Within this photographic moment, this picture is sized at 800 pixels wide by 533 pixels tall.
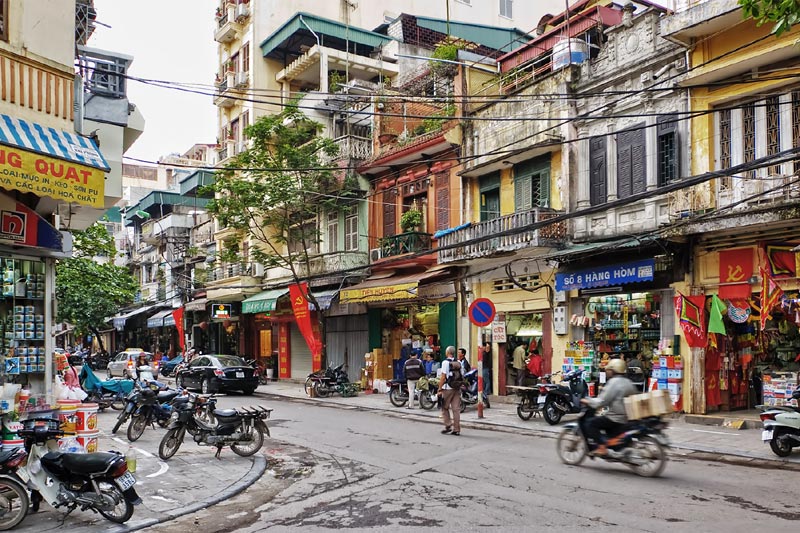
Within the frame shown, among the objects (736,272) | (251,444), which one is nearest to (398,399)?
(251,444)

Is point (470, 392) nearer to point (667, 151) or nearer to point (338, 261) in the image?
point (667, 151)

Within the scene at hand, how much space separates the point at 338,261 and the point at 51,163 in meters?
19.9

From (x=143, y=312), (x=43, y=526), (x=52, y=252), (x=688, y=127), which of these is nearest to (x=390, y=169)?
(x=688, y=127)

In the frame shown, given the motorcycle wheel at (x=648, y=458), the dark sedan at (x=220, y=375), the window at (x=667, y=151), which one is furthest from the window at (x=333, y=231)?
the motorcycle wheel at (x=648, y=458)

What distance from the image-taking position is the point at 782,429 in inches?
438

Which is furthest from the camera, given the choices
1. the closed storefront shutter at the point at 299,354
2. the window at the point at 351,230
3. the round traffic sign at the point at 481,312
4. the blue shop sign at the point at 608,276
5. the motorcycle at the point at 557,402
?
the closed storefront shutter at the point at 299,354

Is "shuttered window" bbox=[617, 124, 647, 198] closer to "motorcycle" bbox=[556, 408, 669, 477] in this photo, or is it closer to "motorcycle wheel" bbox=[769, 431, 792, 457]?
"motorcycle wheel" bbox=[769, 431, 792, 457]

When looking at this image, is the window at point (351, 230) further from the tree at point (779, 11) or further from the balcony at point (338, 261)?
the tree at point (779, 11)

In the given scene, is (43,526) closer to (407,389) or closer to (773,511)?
(773,511)

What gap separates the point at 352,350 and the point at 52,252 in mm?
19690

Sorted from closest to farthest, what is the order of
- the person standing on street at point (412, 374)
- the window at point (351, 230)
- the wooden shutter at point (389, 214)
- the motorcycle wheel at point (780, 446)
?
the motorcycle wheel at point (780, 446) → the person standing on street at point (412, 374) → the wooden shutter at point (389, 214) → the window at point (351, 230)

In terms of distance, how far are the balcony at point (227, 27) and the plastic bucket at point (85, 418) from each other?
32.1 m

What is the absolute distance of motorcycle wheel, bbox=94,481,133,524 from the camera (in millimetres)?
7742

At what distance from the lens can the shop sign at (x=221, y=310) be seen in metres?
36.2
